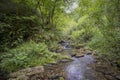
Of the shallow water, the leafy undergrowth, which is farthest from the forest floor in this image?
the leafy undergrowth

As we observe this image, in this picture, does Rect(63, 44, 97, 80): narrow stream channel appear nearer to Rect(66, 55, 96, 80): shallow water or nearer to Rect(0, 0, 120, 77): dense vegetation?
Rect(66, 55, 96, 80): shallow water

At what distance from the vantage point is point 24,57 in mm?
7062

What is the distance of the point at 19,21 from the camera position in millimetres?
9445

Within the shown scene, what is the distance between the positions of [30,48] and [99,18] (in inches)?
174

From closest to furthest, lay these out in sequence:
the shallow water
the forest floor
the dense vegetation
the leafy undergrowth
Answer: the forest floor < the shallow water < the leafy undergrowth < the dense vegetation

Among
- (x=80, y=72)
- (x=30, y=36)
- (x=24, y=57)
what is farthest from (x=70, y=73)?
(x=30, y=36)

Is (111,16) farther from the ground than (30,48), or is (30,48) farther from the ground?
(111,16)

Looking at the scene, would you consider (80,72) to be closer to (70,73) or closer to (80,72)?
(80,72)

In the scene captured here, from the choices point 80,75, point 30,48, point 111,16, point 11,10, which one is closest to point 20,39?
point 30,48

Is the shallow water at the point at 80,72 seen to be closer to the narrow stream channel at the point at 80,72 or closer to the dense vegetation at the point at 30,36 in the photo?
the narrow stream channel at the point at 80,72

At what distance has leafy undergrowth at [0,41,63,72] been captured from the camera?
6.54m

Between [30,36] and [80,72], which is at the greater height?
[30,36]

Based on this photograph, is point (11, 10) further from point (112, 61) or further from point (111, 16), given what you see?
point (112, 61)

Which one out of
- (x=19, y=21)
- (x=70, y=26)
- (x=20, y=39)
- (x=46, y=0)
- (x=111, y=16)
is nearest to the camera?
(x=111, y=16)
